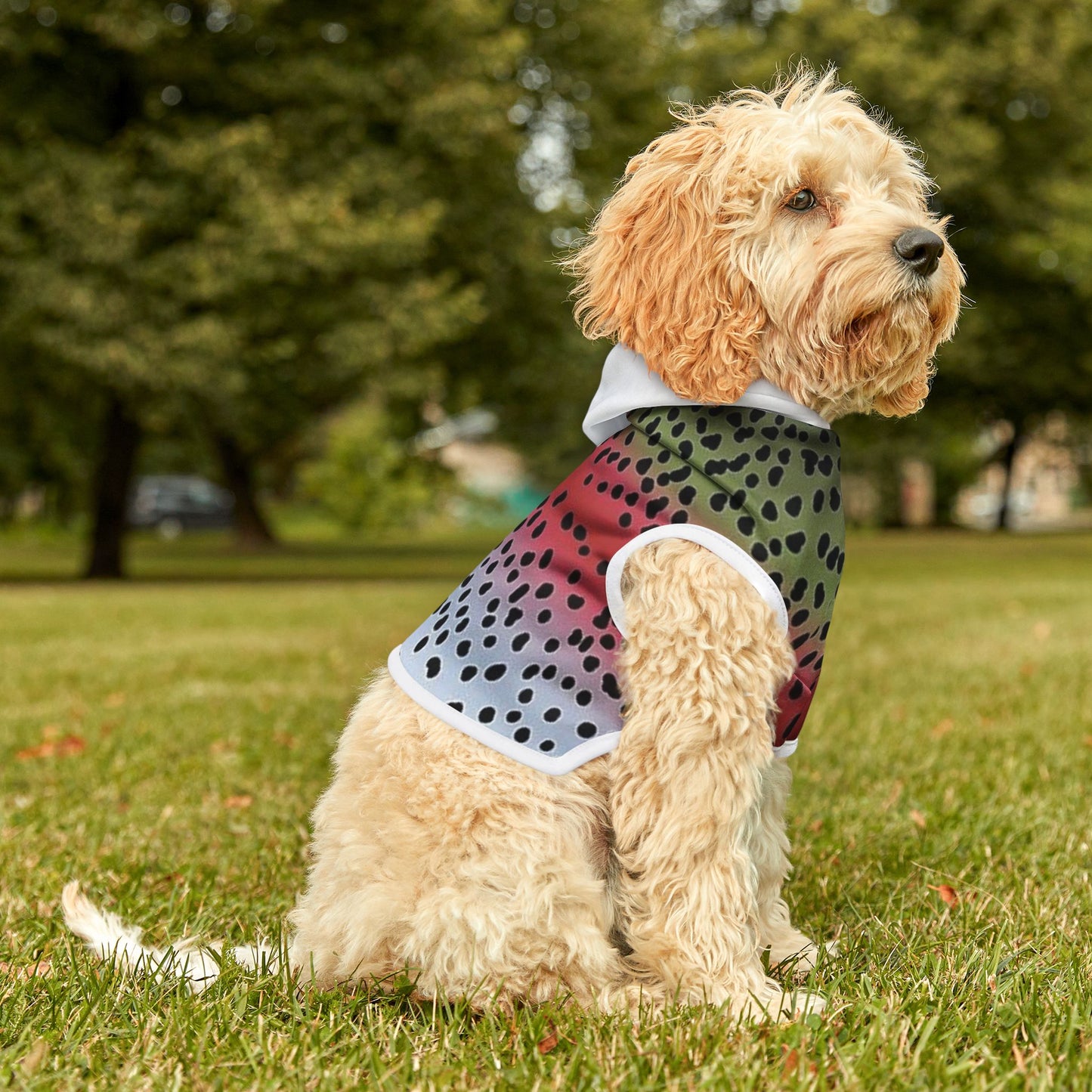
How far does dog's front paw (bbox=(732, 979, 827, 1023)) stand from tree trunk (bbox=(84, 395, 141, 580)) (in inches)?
744

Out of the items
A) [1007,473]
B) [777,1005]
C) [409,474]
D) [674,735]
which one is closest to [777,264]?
[674,735]

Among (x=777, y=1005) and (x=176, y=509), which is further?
(x=176, y=509)

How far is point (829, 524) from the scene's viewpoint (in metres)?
2.85

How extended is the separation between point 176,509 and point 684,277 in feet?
159

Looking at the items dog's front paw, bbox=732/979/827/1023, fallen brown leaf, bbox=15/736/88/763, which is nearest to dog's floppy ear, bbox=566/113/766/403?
dog's front paw, bbox=732/979/827/1023

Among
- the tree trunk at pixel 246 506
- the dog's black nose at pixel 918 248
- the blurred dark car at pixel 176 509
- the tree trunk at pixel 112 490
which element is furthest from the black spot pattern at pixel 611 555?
the blurred dark car at pixel 176 509

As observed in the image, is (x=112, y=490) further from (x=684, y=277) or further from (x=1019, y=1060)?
(x=1019, y=1060)

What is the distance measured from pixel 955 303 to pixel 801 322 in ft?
1.37

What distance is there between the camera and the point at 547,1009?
2.71m

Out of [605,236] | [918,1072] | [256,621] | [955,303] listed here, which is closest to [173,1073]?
[918,1072]

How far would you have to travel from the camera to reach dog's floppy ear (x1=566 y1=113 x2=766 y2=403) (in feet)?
9.18

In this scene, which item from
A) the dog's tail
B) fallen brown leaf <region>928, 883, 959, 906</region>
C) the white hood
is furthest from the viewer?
fallen brown leaf <region>928, 883, 959, 906</region>

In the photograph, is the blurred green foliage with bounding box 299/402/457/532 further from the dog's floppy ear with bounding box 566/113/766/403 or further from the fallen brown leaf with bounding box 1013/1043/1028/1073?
the fallen brown leaf with bounding box 1013/1043/1028/1073

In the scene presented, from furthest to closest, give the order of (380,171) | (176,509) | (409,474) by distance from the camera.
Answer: (176,509)
(409,474)
(380,171)
